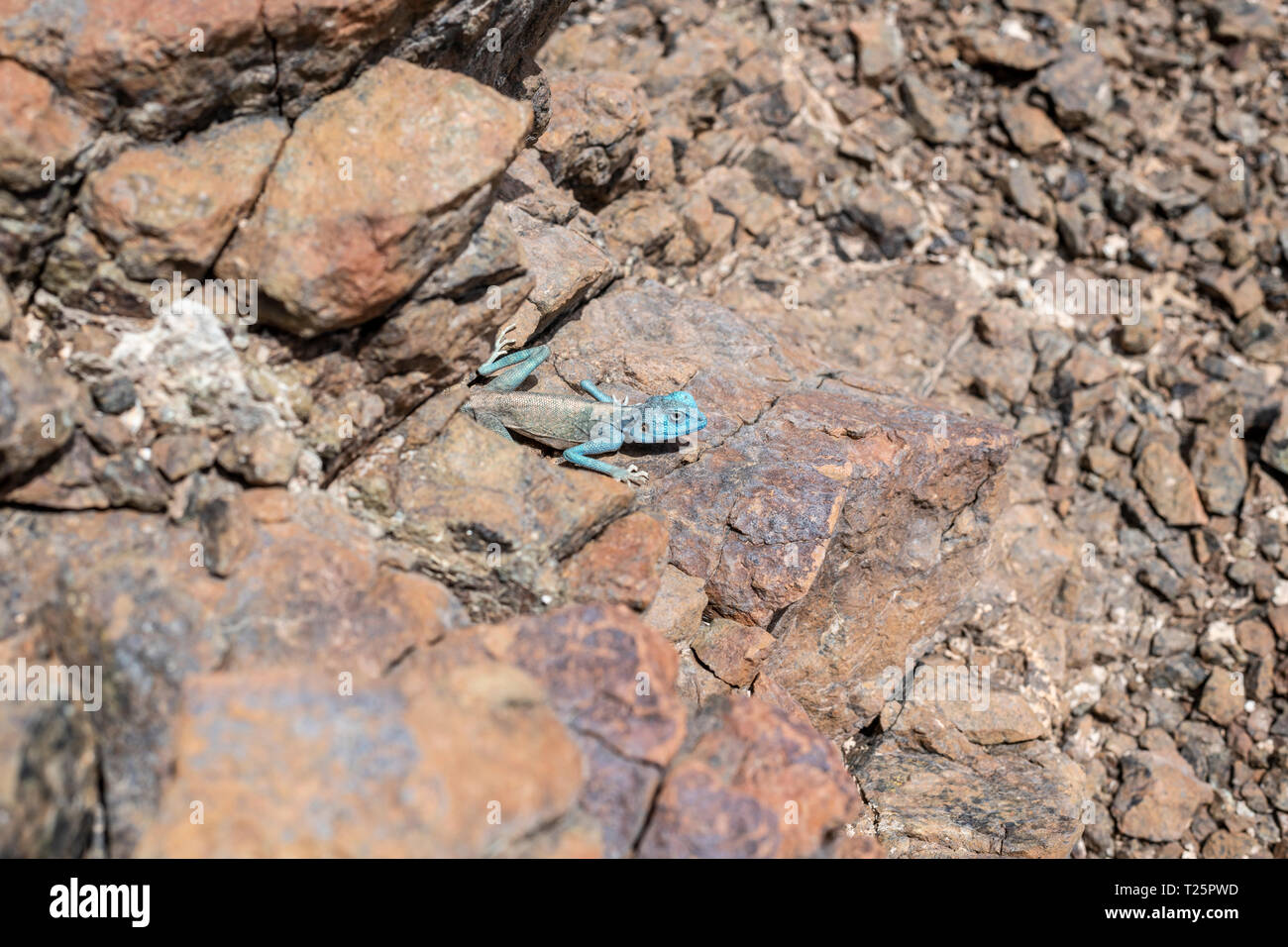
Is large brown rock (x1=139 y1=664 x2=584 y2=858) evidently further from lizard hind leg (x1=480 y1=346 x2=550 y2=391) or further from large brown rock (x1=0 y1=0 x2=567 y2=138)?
large brown rock (x1=0 y1=0 x2=567 y2=138)

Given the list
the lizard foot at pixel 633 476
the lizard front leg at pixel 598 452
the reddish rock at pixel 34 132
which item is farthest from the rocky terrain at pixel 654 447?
the lizard front leg at pixel 598 452

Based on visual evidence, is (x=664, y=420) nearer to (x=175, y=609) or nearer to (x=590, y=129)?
(x=590, y=129)

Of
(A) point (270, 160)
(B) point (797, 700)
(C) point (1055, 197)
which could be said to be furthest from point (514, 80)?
(C) point (1055, 197)

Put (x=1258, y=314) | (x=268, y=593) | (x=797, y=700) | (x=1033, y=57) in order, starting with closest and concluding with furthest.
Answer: (x=268, y=593)
(x=797, y=700)
(x=1258, y=314)
(x=1033, y=57)

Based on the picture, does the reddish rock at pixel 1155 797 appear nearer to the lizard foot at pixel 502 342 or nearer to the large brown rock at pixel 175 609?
the large brown rock at pixel 175 609

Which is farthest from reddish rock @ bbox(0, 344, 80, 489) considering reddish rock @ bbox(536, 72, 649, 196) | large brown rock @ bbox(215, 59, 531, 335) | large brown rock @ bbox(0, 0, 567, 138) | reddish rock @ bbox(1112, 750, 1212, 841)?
reddish rock @ bbox(1112, 750, 1212, 841)

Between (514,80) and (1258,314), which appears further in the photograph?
(1258,314)

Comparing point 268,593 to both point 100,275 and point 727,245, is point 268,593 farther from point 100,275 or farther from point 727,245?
point 727,245
